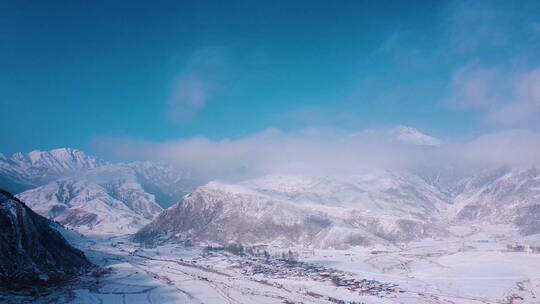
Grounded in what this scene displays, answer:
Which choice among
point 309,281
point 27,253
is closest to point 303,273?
point 309,281

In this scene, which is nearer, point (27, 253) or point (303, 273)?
point (27, 253)

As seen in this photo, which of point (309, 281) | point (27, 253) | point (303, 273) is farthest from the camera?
point (303, 273)

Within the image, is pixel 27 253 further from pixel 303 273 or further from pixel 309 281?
pixel 303 273

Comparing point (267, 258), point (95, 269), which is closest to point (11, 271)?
point (95, 269)

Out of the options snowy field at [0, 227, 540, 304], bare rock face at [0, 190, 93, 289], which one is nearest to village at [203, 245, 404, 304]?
snowy field at [0, 227, 540, 304]

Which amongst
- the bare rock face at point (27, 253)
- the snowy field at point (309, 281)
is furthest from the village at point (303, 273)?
the bare rock face at point (27, 253)
